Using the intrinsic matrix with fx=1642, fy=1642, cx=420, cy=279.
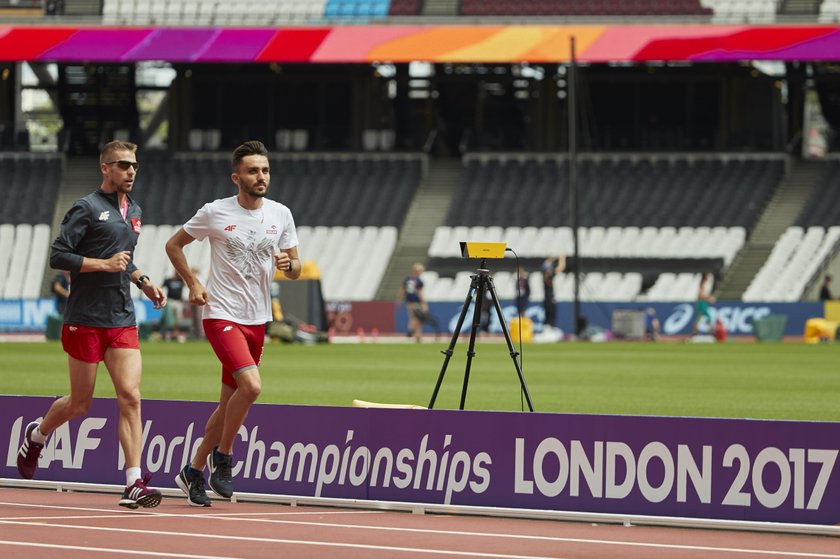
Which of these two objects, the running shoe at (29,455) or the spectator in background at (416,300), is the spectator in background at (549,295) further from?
the running shoe at (29,455)

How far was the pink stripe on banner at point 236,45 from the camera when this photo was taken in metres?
50.9

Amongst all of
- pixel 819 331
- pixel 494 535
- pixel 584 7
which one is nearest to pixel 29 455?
pixel 494 535

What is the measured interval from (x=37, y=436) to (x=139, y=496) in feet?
4.31

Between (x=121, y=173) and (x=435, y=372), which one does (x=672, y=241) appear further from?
(x=121, y=173)

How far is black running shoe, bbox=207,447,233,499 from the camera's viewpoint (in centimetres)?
1073

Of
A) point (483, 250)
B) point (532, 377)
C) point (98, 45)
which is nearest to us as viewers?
point (483, 250)

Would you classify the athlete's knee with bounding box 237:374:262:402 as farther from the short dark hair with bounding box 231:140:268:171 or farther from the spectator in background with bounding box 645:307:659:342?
the spectator in background with bounding box 645:307:659:342

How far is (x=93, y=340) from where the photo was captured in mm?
10672

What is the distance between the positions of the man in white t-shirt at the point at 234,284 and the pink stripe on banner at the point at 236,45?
40.5m

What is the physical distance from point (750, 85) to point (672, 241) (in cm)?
877

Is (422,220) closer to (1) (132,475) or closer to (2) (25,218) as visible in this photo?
(2) (25,218)

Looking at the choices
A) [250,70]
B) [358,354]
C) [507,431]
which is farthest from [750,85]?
[507,431]

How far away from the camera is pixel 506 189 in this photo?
5281 cm

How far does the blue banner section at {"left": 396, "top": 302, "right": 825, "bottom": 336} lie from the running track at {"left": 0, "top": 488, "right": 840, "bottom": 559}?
30.1m
